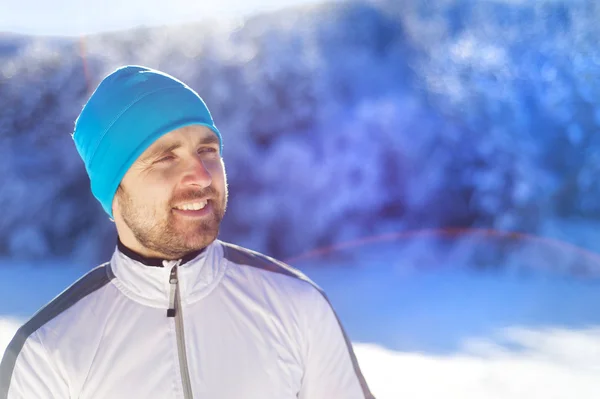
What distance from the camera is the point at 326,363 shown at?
3.21 ft

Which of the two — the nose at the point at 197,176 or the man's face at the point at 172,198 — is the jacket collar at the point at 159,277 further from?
the nose at the point at 197,176

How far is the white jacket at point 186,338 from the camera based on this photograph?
88 cm

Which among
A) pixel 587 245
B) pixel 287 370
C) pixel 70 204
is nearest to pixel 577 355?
pixel 587 245

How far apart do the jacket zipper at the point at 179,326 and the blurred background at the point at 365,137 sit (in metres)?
2.47

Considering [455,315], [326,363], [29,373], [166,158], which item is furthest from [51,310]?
[455,315]

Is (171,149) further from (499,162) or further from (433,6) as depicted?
(433,6)

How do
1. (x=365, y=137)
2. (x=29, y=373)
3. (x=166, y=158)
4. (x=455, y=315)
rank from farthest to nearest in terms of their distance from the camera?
(x=365, y=137) < (x=455, y=315) < (x=166, y=158) < (x=29, y=373)

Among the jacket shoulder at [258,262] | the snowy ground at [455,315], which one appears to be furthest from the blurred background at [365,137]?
the jacket shoulder at [258,262]

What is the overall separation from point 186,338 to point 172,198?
0.82 ft

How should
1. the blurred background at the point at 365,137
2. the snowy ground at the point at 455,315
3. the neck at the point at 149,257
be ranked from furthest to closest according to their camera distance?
the blurred background at the point at 365,137
the snowy ground at the point at 455,315
the neck at the point at 149,257

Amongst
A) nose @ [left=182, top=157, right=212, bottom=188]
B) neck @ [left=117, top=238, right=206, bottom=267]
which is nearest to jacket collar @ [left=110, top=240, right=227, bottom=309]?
neck @ [left=117, top=238, right=206, bottom=267]

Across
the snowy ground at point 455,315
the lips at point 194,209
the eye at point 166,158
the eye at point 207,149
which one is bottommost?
the lips at point 194,209

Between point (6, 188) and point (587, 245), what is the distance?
4.18 metres

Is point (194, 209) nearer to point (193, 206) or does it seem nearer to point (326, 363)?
point (193, 206)
